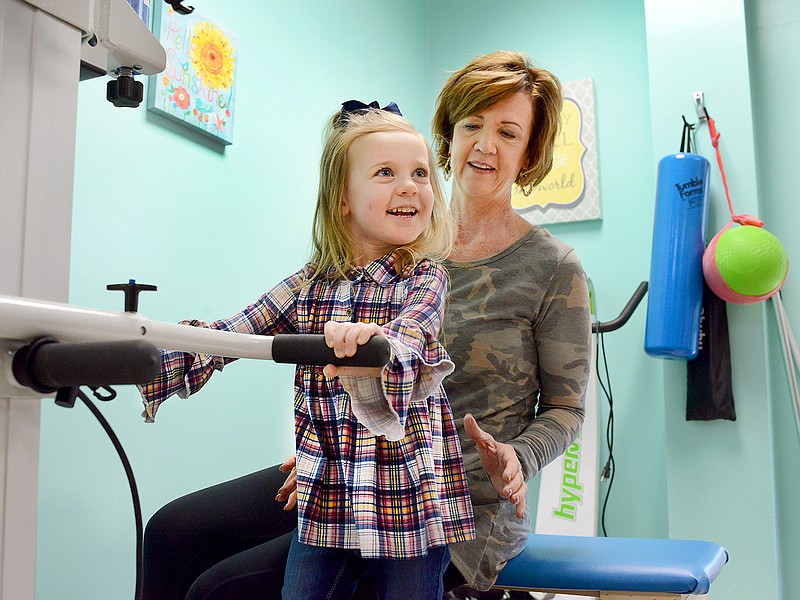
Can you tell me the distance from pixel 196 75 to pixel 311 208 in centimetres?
65

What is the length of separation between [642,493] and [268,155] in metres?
1.81

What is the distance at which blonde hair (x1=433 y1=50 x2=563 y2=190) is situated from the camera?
57.1 inches

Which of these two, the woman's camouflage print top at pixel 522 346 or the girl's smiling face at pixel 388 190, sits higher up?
the girl's smiling face at pixel 388 190

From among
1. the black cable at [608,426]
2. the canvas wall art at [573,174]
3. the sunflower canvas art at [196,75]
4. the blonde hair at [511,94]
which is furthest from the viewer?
the canvas wall art at [573,174]

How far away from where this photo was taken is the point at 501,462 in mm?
1118

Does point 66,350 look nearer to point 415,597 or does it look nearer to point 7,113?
point 7,113

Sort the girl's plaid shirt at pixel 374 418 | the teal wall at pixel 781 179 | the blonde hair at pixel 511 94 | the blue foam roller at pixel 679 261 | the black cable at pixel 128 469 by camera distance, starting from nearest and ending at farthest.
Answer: the black cable at pixel 128 469
the girl's plaid shirt at pixel 374 418
the blonde hair at pixel 511 94
the blue foam roller at pixel 679 261
the teal wall at pixel 781 179

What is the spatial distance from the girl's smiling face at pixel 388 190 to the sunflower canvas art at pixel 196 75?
0.92 m

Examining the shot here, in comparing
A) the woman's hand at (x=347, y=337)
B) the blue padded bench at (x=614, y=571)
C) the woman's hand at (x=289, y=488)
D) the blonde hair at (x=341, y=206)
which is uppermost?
the blonde hair at (x=341, y=206)

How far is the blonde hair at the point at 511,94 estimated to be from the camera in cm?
145

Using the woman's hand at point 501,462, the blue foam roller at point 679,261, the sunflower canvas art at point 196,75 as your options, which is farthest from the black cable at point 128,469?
the blue foam roller at point 679,261

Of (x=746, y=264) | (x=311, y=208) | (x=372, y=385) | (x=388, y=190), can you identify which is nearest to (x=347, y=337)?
(x=372, y=385)

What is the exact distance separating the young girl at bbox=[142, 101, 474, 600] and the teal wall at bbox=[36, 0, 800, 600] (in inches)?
30.4

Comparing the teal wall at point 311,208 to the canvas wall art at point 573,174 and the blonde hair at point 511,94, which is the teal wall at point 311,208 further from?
the blonde hair at point 511,94
